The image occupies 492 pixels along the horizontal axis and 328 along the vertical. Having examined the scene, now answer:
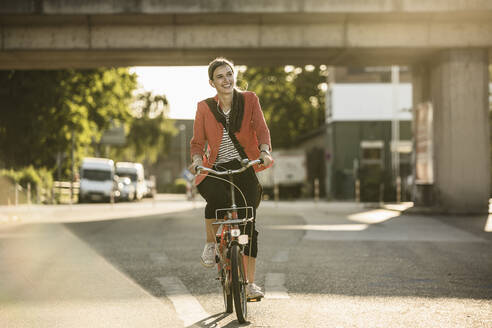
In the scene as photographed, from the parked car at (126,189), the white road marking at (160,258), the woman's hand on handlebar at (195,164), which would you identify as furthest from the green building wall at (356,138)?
the woman's hand on handlebar at (195,164)

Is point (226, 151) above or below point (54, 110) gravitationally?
below

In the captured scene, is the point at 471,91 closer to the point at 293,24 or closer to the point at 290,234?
the point at 293,24

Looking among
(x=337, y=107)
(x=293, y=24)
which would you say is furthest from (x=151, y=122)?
(x=293, y=24)

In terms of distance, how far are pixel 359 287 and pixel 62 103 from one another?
72.6 feet

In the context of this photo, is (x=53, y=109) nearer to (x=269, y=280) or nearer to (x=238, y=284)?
(x=269, y=280)

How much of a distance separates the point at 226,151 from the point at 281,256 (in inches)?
176

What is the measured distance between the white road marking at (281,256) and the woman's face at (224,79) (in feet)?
13.6

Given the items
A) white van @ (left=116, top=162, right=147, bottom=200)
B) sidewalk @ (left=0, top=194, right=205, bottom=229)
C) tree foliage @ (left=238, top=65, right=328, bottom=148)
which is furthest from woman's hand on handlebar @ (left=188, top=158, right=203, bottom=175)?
white van @ (left=116, top=162, right=147, bottom=200)

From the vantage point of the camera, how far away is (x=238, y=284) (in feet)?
17.6

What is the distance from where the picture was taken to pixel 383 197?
32188mm

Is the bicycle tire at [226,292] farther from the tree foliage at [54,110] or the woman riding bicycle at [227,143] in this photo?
the tree foliage at [54,110]

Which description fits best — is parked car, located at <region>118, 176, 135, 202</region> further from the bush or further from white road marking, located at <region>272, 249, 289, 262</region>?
white road marking, located at <region>272, 249, 289, 262</region>

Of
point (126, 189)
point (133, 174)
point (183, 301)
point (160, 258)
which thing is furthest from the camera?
point (133, 174)

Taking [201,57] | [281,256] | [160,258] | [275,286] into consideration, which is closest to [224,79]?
[275,286]
